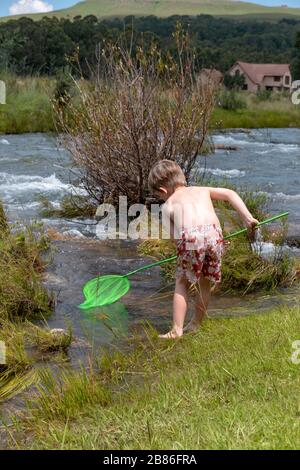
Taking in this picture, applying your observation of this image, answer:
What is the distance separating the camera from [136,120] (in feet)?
31.6

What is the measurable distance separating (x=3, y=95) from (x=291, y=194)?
14166mm

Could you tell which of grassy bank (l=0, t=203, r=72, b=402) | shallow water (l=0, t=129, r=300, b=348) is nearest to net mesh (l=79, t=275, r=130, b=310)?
shallow water (l=0, t=129, r=300, b=348)

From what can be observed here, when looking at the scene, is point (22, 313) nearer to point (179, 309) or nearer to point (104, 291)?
point (104, 291)

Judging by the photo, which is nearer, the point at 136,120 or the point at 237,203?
the point at 237,203

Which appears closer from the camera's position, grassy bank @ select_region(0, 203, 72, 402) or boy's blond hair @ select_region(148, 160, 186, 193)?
grassy bank @ select_region(0, 203, 72, 402)

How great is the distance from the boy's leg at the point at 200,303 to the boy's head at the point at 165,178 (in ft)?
2.59

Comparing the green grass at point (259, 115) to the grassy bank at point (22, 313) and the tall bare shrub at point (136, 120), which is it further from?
the grassy bank at point (22, 313)

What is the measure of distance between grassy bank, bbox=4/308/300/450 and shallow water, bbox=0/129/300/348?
37.4 inches

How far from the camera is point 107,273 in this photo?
7926 millimetres

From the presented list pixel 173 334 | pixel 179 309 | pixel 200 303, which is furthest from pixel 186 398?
pixel 200 303

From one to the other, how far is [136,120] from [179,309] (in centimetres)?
435

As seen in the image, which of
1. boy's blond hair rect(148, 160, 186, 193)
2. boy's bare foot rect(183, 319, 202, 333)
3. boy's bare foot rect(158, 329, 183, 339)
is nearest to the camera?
boy's bare foot rect(158, 329, 183, 339)

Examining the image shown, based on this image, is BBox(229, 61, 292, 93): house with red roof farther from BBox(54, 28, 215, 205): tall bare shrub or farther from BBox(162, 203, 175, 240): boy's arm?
BBox(162, 203, 175, 240): boy's arm

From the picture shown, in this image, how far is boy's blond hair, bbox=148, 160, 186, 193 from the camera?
19.8 ft
